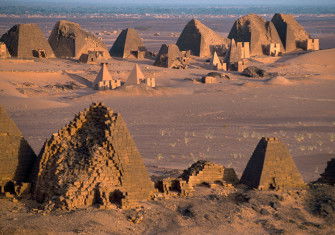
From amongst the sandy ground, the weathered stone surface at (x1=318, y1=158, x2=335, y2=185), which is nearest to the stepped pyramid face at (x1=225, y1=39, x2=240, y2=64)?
the sandy ground

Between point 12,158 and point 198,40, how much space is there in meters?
36.0

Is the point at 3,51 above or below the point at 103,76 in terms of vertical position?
above

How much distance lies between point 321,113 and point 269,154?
17511 millimetres

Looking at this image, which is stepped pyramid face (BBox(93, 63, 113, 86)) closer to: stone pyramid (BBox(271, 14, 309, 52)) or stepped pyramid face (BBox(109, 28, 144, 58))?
stepped pyramid face (BBox(109, 28, 144, 58))

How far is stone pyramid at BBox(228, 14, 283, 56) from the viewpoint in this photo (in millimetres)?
47031

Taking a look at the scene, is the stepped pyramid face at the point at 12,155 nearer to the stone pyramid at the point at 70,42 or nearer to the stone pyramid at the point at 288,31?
the stone pyramid at the point at 70,42

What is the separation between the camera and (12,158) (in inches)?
392

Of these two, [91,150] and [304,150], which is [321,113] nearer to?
[304,150]

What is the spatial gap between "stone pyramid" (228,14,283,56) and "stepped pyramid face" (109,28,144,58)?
714 centimetres

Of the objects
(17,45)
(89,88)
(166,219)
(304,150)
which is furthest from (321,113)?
(166,219)

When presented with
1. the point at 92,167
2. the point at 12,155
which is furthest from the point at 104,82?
the point at 92,167

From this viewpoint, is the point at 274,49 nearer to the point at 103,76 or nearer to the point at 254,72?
the point at 254,72

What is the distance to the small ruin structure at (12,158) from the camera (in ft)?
32.3

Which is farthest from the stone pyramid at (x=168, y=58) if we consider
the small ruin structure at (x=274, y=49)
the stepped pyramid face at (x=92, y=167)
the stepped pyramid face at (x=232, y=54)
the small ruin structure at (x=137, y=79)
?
the stepped pyramid face at (x=92, y=167)
